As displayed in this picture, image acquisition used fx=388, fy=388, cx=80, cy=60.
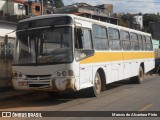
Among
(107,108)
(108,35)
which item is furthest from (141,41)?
(107,108)

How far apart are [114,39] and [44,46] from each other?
5074mm

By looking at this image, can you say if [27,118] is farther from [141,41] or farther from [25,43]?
[141,41]

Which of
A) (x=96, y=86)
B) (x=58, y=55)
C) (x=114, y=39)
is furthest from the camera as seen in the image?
(x=114, y=39)

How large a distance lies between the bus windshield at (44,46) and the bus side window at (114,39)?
414 cm

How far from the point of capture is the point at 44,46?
42.9 ft

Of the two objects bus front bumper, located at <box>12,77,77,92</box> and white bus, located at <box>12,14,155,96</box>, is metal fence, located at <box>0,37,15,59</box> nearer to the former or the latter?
white bus, located at <box>12,14,155,96</box>

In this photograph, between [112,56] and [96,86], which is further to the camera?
[112,56]

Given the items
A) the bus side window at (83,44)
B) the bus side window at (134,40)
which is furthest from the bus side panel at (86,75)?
the bus side window at (134,40)

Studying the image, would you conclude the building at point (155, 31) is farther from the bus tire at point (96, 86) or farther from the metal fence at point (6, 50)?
the bus tire at point (96, 86)

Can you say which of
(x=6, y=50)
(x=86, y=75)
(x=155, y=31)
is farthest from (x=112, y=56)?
(x=155, y=31)

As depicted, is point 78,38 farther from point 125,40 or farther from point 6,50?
point 6,50

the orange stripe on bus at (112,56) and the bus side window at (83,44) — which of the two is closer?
the bus side window at (83,44)

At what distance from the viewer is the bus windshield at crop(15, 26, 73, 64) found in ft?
41.7

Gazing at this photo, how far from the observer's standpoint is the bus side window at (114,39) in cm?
1676
